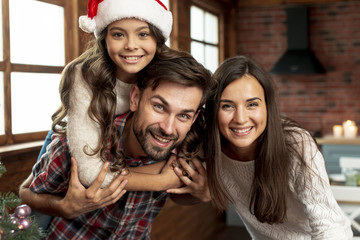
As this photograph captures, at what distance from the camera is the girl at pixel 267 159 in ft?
6.03

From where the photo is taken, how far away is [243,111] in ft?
6.21

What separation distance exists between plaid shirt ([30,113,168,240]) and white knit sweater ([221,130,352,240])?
1.31 feet

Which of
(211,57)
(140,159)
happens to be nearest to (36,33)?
(140,159)

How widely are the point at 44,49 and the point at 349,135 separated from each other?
13.4 ft

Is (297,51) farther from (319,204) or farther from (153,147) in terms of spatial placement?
(153,147)

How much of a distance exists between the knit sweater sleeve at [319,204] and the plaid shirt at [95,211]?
2.11ft

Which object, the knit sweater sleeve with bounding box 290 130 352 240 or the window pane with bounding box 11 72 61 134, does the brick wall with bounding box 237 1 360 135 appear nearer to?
the window pane with bounding box 11 72 61 134

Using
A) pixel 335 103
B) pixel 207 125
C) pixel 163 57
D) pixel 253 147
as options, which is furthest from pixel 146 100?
pixel 335 103

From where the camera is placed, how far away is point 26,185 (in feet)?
6.72

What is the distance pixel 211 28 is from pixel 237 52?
1062mm

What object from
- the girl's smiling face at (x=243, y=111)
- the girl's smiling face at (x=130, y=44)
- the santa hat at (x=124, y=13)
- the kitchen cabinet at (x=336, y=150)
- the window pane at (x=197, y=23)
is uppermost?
the window pane at (x=197, y=23)

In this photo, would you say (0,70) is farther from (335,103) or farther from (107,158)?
(335,103)

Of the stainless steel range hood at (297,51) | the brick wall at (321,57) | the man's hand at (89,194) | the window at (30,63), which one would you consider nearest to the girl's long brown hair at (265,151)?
the man's hand at (89,194)

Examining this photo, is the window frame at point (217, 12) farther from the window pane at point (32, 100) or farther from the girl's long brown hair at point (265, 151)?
the girl's long brown hair at point (265, 151)
